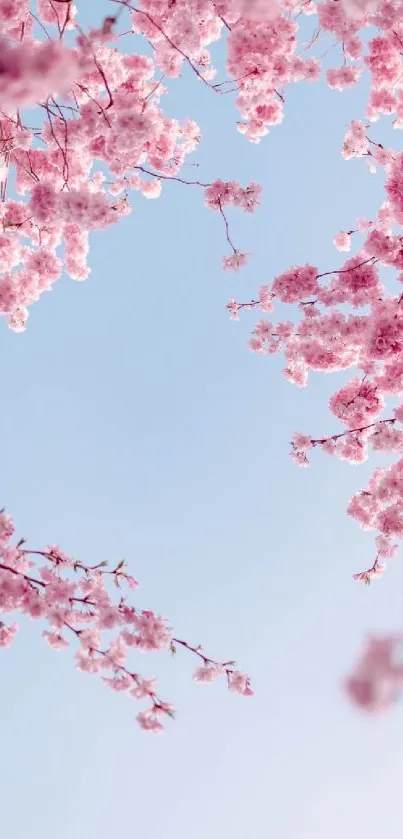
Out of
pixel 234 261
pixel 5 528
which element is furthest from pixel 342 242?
pixel 5 528

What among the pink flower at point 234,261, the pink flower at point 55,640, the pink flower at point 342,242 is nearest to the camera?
the pink flower at point 55,640

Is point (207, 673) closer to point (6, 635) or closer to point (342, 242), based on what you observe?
point (6, 635)

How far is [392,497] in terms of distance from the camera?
886 cm

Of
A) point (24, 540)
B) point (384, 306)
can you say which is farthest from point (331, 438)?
point (24, 540)

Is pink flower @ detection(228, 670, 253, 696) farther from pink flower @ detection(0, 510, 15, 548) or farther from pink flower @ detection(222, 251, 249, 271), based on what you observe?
pink flower @ detection(222, 251, 249, 271)

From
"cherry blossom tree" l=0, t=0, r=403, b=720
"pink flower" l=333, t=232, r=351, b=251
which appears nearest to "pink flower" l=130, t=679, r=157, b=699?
"cherry blossom tree" l=0, t=0, r=403, b=720

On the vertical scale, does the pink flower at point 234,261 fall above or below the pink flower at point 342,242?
below

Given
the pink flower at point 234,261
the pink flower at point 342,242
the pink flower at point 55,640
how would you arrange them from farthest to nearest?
the pink flower at point 342,242 < the pink flower at point 234,261 < the pink flower at point 55,640

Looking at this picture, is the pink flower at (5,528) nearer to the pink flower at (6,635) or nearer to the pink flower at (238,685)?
the pink flower at (6,635)

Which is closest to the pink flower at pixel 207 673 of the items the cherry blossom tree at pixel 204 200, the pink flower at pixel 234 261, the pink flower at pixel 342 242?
the cherry blossom tree at pixel 204 200

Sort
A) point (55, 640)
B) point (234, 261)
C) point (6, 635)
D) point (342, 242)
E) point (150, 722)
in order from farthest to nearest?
point (342, 242)
point (234, 261)
point (6, 635)
point (55, 640)
point (150, 722)

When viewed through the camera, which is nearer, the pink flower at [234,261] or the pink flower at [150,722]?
the pink flower at [150,722]

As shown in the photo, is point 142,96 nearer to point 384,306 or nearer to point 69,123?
point 69,123

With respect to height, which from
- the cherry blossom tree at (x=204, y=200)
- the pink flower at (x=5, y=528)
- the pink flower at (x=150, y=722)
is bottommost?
the pink flower at (x=150, y=722)
